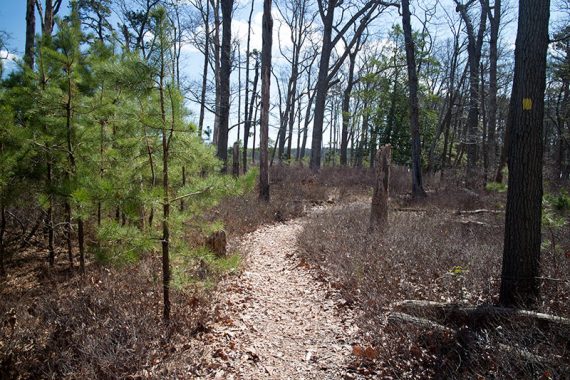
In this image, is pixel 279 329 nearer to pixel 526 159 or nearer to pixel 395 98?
pixel 526 159

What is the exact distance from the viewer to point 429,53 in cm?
1888

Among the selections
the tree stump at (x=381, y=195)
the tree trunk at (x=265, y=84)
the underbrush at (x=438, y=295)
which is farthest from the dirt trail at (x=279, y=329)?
the tree trunk at (x=265, y=84)

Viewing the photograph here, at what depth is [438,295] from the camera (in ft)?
14.3

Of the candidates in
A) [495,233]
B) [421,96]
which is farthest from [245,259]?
[421,96]

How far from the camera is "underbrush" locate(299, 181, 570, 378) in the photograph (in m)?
2.88

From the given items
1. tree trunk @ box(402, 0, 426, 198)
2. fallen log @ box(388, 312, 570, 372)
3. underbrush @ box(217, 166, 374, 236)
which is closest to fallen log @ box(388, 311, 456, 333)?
fallen log @ box(388, 312, 570, 372)

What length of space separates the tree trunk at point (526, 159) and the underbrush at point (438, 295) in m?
0.30

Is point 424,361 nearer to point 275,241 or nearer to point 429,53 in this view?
point 275,241

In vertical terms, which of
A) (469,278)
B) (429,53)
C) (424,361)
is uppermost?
(429,53)

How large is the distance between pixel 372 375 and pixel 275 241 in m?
5.07

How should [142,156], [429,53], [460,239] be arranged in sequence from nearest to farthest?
[142,156], [460,239], [429,53]

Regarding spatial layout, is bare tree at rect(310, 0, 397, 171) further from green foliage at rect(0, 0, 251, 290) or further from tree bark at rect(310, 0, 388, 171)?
green foliage at rect(0, 0, 251, 290)

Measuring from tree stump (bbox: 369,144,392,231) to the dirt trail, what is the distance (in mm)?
2415

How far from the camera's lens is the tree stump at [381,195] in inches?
307
